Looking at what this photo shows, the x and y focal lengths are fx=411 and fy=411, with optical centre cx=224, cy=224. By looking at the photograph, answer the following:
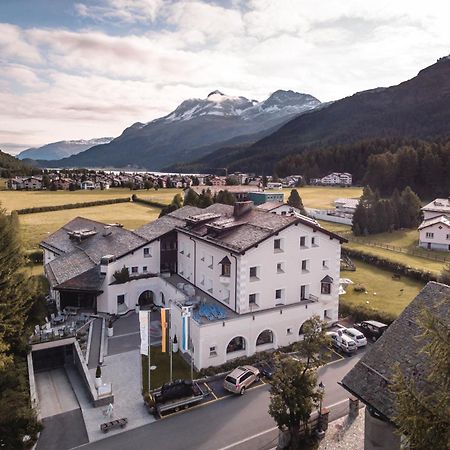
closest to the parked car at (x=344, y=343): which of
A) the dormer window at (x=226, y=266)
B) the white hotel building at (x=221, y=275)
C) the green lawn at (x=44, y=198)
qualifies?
the white hotel building at (x=221, y=275)

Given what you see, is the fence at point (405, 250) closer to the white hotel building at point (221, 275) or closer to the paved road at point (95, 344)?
the white hotel building at point (221, 275)

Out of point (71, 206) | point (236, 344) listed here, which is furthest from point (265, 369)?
point (71, 206)

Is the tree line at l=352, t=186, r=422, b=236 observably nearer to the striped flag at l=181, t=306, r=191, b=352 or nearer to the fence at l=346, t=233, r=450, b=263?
the fence at l=346, t=233, r=450, b=263

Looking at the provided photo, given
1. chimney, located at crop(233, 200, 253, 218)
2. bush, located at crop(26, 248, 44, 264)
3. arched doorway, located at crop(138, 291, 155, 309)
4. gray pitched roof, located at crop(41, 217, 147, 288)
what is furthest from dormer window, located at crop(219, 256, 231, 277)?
bush, located at crop(26, 248, 44, 264)

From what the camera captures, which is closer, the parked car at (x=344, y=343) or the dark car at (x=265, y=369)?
the dark car at (x=265, y=369)

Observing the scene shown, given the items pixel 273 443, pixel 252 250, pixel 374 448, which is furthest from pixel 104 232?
pixel 374 448

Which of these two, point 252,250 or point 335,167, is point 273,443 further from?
point 335,167
